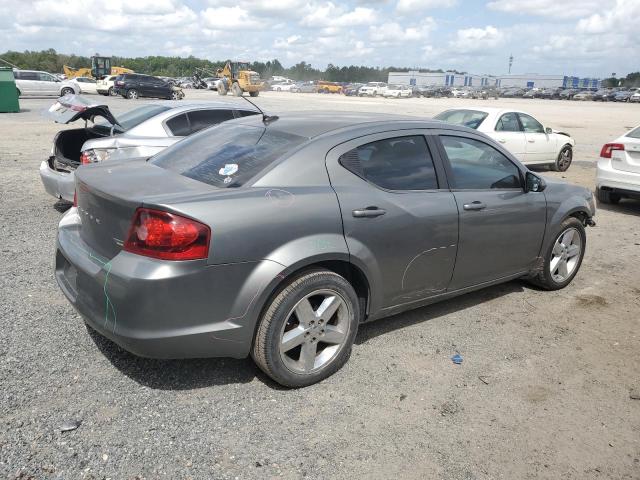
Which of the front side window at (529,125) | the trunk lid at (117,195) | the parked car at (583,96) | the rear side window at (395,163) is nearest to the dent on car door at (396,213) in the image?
the rear side window at (395,163)

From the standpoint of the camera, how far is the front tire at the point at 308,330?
3209mm

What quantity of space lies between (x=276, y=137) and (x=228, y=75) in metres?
51.5

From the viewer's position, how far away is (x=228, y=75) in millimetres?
52219

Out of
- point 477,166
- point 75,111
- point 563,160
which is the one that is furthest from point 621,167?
point 75,111

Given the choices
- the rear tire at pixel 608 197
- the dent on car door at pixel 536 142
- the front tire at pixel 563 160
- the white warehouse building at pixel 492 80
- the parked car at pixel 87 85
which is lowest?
the rear tire at pixel 608 197

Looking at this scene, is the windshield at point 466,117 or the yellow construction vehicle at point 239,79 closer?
the windshield at point 466,117

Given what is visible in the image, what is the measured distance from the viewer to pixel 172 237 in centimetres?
287

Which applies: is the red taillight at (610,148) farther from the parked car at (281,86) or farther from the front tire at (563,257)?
the parked car at (281,86)

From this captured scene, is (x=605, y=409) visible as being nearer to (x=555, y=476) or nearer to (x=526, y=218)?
(x=555, y=476)

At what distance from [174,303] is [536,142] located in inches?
456

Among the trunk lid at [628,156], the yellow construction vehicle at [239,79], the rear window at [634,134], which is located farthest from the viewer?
the yellow construction vehicle at [239,79]

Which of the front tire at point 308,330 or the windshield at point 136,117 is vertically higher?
the windshield at point 136,117

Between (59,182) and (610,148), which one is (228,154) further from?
(610,148)

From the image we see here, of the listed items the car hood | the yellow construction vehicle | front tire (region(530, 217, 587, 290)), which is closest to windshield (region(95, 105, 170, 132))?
the car hood
